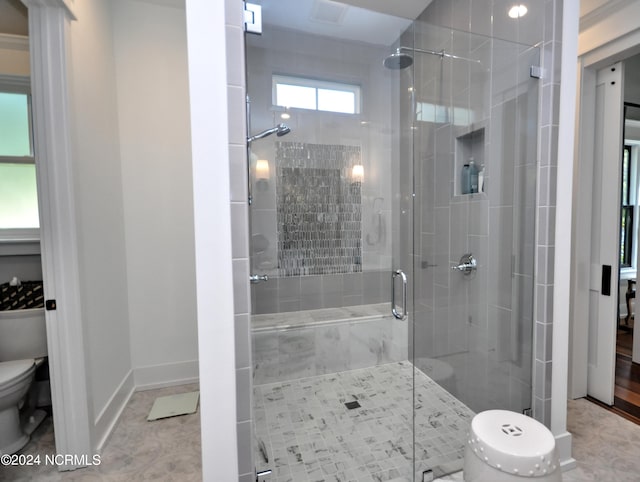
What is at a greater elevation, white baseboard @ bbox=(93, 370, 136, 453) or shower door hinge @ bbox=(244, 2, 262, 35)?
shower door hinge @ bbox=(244, 2, 262, 35)

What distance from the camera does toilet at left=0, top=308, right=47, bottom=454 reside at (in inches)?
67.1

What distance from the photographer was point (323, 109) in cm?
Answer: 273

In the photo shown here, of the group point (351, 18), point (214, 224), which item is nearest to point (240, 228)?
point (214, 224)

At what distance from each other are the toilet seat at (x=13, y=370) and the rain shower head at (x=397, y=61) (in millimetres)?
3505

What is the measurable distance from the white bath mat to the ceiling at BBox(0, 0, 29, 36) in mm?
2832

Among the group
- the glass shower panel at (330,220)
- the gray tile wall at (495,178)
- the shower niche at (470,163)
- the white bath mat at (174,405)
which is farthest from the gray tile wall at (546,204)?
the white bath mat at (174,405)

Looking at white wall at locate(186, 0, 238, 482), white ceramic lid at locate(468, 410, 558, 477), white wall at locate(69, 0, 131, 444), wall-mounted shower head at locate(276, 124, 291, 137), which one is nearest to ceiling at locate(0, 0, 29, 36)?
white wall at locate(69, 0, 131, 444)

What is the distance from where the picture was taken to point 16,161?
7.52 ft

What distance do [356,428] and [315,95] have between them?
8.61 feet

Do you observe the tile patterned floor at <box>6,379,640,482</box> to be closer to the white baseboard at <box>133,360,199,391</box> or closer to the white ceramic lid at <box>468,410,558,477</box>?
the white baseboard at <box>133,360,199,391</box>

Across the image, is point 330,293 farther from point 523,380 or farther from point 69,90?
point 69,90

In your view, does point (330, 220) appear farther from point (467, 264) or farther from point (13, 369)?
point (13, 369)

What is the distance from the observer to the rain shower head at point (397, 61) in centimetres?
267

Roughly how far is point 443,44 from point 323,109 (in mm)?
1052
